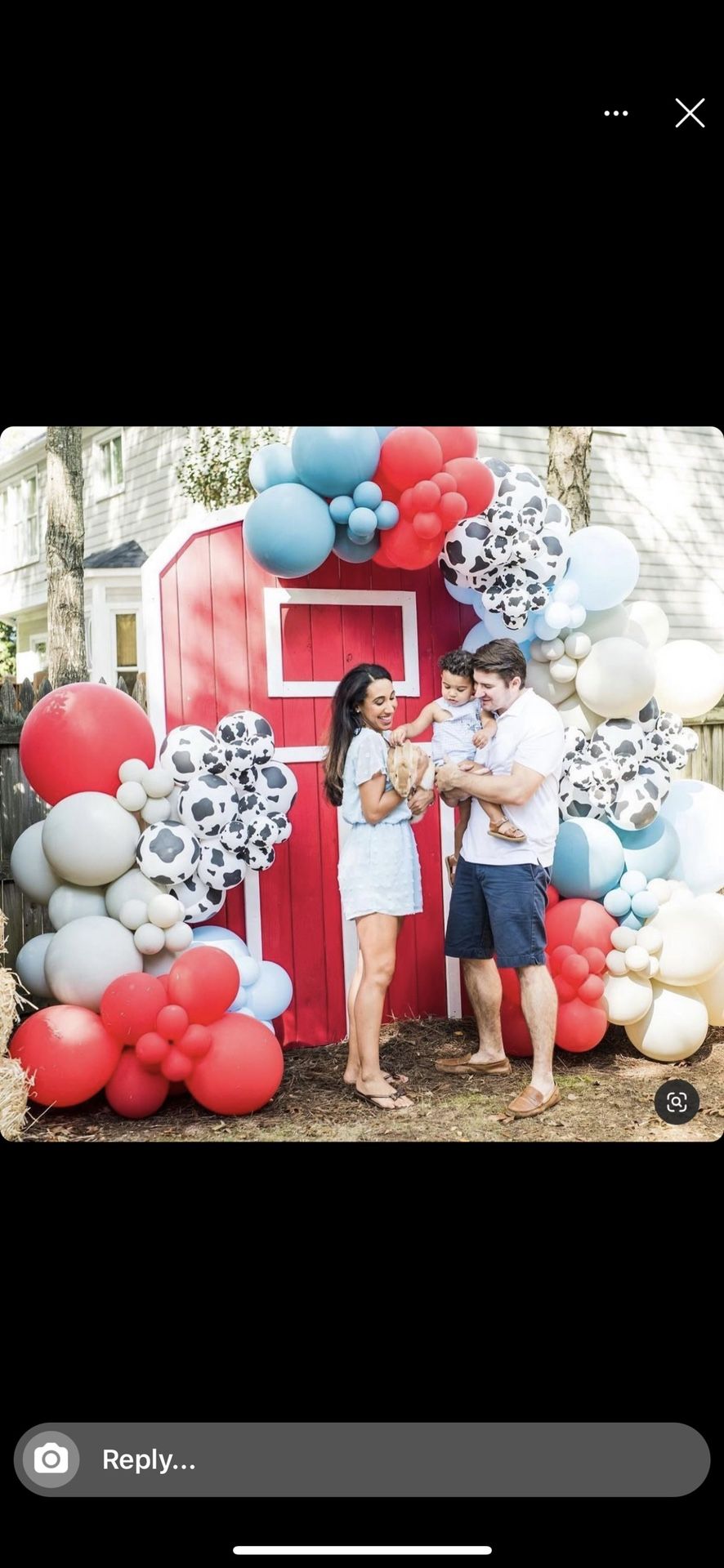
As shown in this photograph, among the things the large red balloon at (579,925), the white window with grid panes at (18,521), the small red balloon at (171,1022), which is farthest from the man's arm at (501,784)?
the white window with grid panes at (18,521)

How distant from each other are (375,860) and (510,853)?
35cm

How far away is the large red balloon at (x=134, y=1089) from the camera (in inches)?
102

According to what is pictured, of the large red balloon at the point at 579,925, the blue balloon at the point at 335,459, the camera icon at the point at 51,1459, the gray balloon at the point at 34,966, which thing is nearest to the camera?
the camera icon at the point at 51,1459

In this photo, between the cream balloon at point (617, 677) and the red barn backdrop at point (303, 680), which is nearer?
the red barn backdrop at point (303, 680)

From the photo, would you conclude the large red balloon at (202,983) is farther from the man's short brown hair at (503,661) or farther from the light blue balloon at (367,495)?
the light blue balloon at (367,495)

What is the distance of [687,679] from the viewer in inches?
123

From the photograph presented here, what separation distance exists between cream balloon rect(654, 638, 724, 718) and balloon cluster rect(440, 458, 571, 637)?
28cm

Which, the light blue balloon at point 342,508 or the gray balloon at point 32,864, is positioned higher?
the light blue balloon at point 342,508

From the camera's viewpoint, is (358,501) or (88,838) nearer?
(88,838)

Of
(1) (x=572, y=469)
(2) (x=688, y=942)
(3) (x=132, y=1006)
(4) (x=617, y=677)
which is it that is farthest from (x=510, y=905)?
(1) (x=572, y=469)

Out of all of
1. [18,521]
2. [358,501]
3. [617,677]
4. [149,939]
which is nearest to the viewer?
[18,521]

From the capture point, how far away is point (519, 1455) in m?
1.59

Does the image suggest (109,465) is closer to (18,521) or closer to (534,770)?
(18,521)

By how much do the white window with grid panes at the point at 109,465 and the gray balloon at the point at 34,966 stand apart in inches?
42.5
